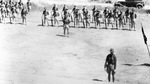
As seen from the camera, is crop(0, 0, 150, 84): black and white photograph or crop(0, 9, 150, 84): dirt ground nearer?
crop(0, 0, 150, 84): black and white photograph

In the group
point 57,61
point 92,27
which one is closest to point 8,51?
point 57,61

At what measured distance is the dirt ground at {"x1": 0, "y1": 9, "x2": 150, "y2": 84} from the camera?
59.6 ft

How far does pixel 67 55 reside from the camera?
24.2m

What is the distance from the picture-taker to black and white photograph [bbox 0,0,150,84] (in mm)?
17047

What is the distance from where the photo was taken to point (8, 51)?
80.6 ft

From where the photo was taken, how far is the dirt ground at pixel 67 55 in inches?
715

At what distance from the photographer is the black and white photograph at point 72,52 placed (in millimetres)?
17047

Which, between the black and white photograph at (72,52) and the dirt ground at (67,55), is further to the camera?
the dirt ground at (67,55)

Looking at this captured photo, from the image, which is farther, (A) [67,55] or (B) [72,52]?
(B) [72,52]

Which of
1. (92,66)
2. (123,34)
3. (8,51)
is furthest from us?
(123,34)

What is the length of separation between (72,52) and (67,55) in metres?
1.14

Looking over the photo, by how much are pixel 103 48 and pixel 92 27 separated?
30.9 ft

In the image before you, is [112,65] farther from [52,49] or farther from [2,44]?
[2,44]

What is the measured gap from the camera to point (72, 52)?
996 inches
